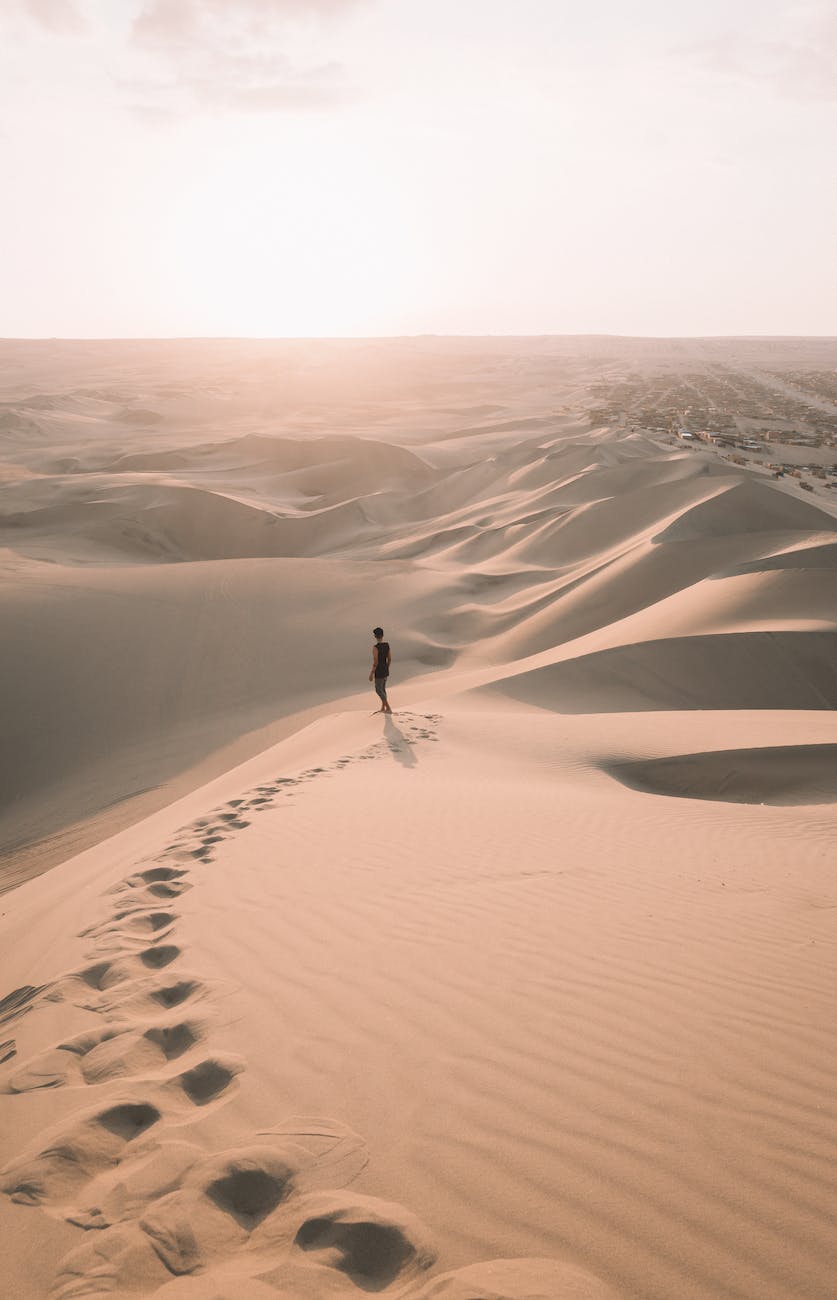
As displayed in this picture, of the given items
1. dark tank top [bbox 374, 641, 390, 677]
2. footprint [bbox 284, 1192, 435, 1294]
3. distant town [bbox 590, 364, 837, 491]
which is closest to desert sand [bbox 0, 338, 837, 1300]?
footprint [bbox 284, 1192, 435, 1294]

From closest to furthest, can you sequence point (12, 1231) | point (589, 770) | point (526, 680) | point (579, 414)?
point (12, 1231) < point (589, 770) < point (526, 680) < point (579, 414)

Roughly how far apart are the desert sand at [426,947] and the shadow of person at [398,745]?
8cm

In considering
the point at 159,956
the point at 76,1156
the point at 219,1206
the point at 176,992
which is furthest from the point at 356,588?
the point at 219,1206

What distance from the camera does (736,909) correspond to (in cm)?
418

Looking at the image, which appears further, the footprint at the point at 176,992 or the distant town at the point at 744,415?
the distant town at the point at 744,415

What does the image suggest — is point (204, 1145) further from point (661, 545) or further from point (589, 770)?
point (661, 545)

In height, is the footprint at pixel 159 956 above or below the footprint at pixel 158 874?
above

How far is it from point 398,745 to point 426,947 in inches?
188

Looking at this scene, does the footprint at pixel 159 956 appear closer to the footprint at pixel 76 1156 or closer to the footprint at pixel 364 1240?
the footprint at pixel 76 1156

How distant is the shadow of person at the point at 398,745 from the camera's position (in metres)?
7.81

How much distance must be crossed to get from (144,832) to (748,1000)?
4.73 metres

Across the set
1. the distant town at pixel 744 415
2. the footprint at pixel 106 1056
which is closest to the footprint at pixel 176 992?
the footprint at pixel 106 1056

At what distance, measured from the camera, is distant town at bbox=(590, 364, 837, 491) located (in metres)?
31.9

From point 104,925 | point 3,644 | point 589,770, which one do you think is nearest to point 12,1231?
point 104,925
